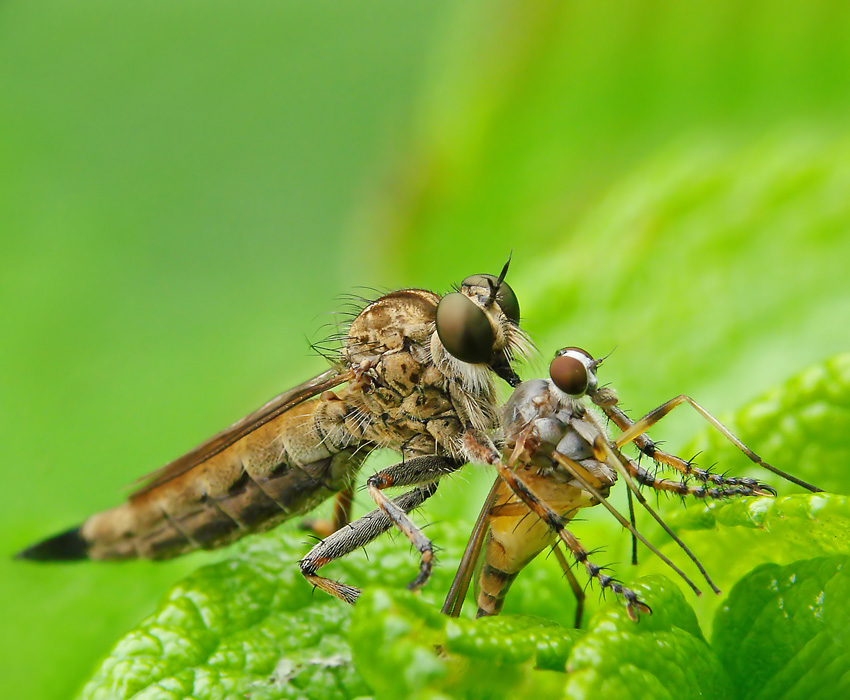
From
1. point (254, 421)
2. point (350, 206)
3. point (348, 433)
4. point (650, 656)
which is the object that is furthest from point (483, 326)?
point (350, 206)

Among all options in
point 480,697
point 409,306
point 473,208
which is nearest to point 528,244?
point 473,208

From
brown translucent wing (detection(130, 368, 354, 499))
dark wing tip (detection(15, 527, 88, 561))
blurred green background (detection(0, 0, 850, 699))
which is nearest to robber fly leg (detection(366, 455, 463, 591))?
blurred green background (detection(0, 0, 850, 699))

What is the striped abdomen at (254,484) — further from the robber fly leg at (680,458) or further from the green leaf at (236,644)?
the robber fly leg at (680,458)

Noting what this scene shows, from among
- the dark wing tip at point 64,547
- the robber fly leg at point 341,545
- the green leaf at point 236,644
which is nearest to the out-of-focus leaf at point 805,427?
the robber fly leg at point 341,545

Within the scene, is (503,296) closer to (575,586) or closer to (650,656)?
(575,586)

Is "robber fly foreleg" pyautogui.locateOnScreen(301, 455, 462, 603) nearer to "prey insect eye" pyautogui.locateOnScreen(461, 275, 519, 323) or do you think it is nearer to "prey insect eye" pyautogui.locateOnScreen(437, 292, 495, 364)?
"prey insect eye" pyautogui.locateOnScreen(437, 292, 495, 364)
